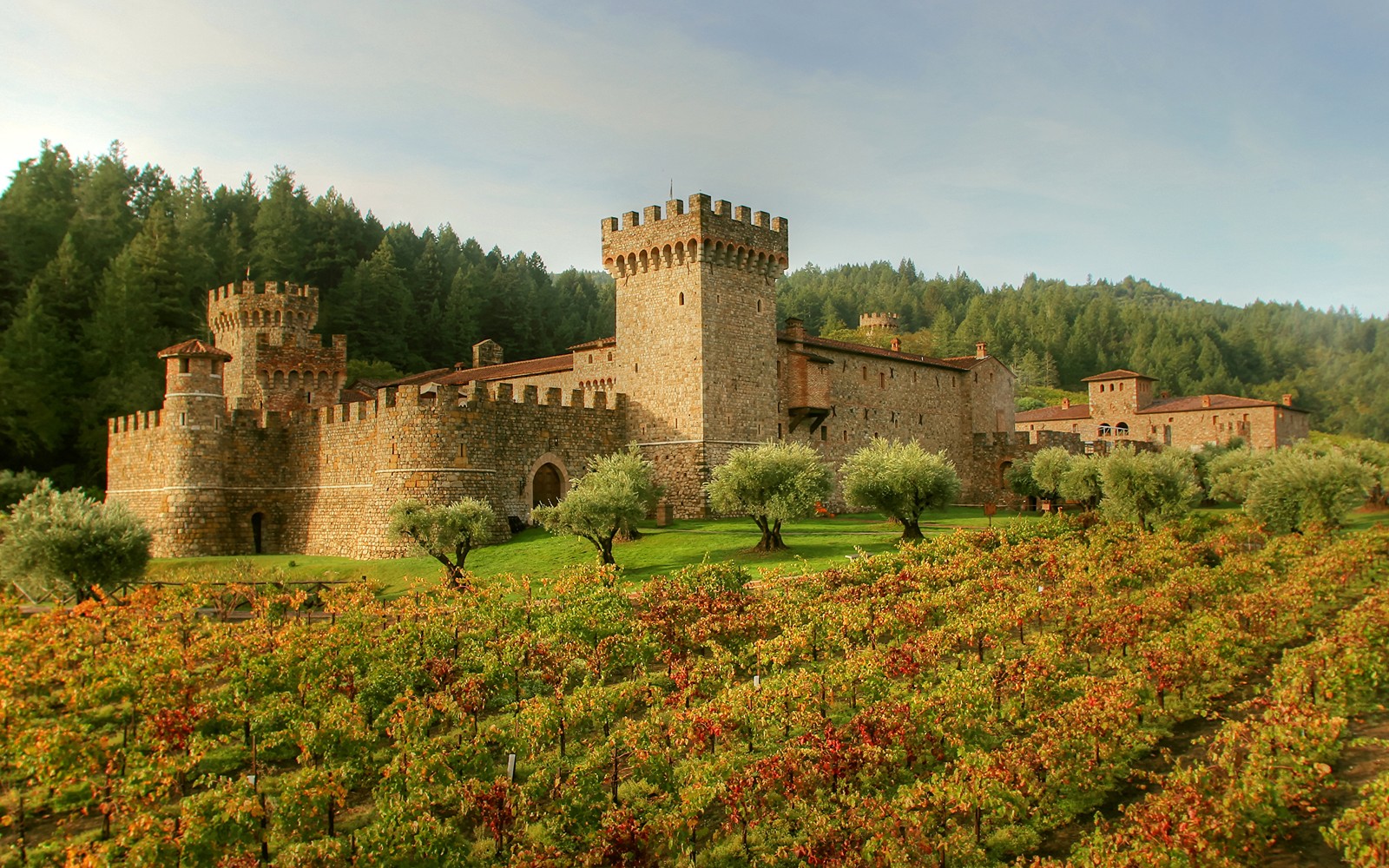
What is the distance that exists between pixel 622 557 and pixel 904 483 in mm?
8001

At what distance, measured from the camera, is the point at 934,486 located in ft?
90.9

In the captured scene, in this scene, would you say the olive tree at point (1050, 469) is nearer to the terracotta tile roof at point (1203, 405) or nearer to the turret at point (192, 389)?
the turret at point (192, 389)

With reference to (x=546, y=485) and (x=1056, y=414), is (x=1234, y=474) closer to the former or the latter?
(x=546, y=485)

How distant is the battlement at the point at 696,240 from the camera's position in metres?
32.9

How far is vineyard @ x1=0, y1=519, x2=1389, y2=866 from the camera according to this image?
424 inches

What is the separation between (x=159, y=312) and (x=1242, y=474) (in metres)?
52.2

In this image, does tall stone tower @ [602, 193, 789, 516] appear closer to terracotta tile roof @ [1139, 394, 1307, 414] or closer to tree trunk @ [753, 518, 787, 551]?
tree trunk @ [753, 518, 787, 551]


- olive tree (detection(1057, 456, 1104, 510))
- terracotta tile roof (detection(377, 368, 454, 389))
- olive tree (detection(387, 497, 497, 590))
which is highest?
terracotta tile roof (detection(377, 368, 454, 389))

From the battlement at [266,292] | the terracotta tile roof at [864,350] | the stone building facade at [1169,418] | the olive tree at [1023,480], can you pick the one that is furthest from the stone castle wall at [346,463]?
the stone building facade at [1169,418]

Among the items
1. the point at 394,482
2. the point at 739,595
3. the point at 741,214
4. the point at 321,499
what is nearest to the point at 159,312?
the point at 321,499

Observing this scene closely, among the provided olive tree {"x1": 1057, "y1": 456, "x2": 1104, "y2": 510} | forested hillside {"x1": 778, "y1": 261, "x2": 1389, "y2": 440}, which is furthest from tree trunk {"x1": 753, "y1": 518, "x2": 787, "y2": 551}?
forested hillside {"x1": 778, "y1": 261, "x2": 1389, "y2": 440}

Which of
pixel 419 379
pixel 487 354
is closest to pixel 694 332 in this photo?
pixel 419 379

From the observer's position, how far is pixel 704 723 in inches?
510

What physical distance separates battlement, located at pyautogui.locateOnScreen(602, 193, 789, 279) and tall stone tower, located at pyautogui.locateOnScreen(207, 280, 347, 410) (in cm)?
1504
